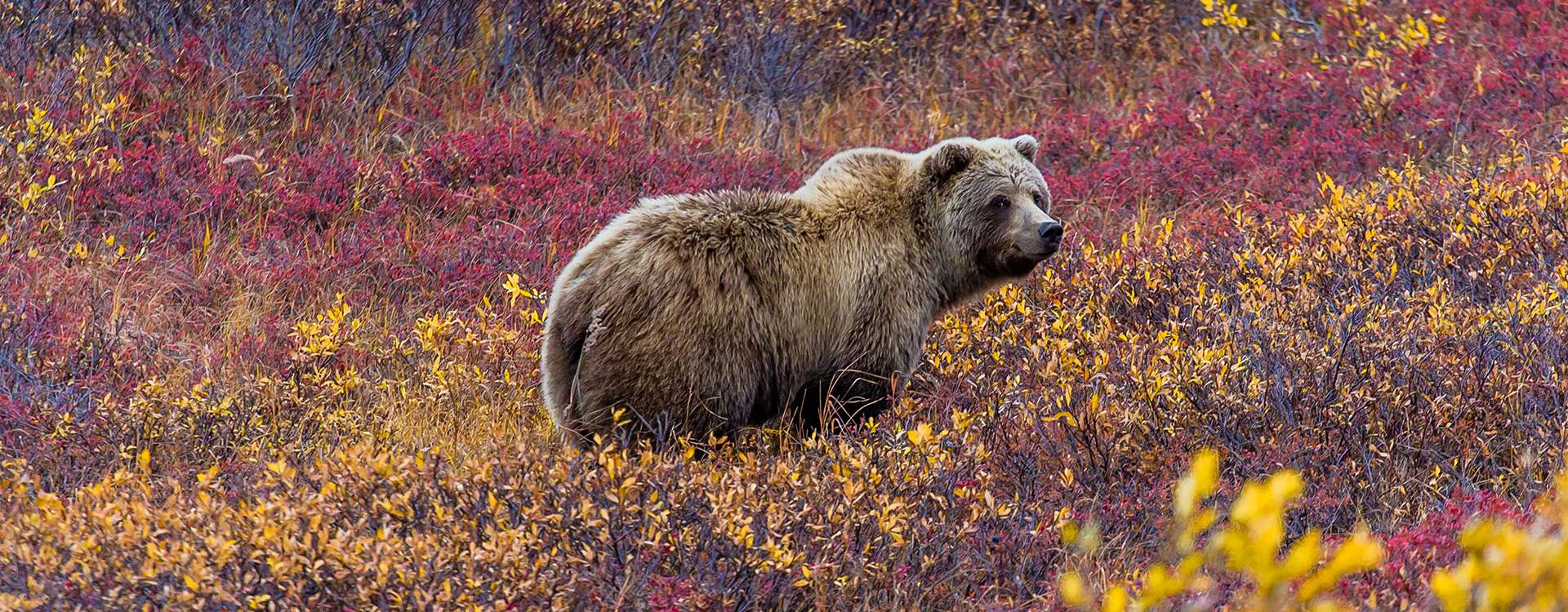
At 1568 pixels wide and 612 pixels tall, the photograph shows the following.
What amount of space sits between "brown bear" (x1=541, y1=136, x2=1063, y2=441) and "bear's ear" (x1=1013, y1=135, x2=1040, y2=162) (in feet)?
0.03

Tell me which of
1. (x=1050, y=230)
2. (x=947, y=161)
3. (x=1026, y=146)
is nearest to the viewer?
(x=1050, y=230)

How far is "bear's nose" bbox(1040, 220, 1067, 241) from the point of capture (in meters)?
5.43

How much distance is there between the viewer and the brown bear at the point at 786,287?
466cm

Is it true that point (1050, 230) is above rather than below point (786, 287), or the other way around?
below

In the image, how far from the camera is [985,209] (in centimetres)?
559

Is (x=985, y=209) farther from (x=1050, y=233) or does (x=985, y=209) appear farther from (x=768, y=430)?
(x=768, y=430)

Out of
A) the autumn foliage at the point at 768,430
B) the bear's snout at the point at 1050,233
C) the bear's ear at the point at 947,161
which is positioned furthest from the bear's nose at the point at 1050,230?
the autumn foliage at the point at 768,430

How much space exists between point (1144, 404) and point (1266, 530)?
3361 mm

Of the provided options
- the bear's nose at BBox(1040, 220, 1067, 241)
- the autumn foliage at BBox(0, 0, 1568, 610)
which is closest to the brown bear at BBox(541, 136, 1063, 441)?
the bear's nose at BBox(1040, 220, 1067, 241)

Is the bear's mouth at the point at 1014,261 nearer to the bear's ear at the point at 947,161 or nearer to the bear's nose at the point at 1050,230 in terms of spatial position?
the bear's nose at the point at 1050,230

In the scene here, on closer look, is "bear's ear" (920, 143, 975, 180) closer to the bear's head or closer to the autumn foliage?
the bear's head

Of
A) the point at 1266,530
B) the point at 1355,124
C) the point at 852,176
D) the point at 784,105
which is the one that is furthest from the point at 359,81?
the point at 1266,530

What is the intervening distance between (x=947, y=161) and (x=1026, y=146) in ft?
1.75

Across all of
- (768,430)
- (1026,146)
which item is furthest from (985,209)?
(768,430)
